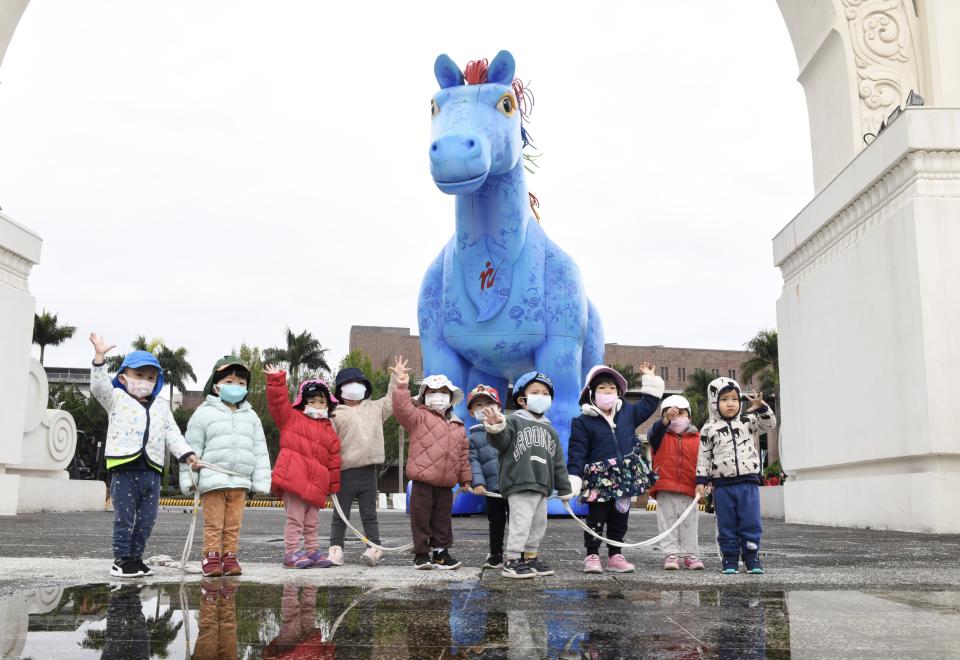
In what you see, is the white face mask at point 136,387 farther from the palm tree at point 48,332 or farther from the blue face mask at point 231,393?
the palm tree at point 48,332

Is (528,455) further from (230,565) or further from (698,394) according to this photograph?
(698,394)

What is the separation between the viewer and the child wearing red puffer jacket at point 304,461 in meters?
5.37

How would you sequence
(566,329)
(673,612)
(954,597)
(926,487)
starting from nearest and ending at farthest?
(673,612), (954,597), (926,487), (566,329)

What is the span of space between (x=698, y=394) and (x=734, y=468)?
1727 inches

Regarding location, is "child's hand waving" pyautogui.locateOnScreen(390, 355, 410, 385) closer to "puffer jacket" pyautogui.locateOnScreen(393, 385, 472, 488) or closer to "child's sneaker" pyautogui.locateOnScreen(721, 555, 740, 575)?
"puffer jacket" pyautogui.locateOnScreen(393, 385, 472, 488)

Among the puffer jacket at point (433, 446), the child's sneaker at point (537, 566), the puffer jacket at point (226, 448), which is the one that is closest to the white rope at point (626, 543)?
the puffer jacket at point (433, 446)

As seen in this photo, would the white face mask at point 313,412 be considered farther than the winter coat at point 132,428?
Yes

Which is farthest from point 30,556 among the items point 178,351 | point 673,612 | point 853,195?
point 178,351

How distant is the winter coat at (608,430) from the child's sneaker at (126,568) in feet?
8.91

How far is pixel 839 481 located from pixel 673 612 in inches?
275

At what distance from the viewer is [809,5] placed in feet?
37.3

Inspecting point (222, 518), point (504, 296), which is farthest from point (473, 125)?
point (222, 518)

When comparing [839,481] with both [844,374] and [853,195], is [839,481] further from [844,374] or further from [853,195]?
[853,195]

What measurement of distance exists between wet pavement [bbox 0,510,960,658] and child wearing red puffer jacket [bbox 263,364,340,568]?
0.25 m
